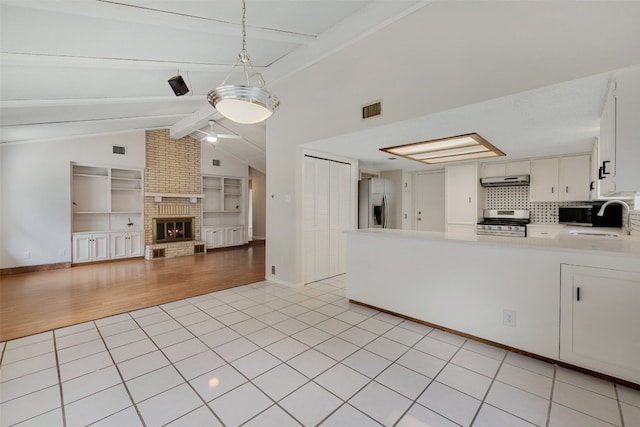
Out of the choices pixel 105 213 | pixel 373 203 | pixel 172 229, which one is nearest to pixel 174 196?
pixel 172 229

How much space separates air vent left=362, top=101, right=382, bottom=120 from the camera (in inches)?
121

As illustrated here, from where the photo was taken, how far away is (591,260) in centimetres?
202

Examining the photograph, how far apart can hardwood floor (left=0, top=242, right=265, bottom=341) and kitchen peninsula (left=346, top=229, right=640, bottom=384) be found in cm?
288

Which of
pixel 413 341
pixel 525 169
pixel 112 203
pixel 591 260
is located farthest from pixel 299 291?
pixel 112 203

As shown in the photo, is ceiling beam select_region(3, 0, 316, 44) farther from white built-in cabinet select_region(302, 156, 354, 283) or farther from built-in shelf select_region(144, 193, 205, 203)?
built-in shelf select_region(144, 193, 205, 203)

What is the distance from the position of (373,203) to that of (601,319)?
3587 millimetres

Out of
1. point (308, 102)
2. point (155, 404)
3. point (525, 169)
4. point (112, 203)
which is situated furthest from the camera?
point (112, 203)

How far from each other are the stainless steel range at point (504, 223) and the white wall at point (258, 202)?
7.55 m

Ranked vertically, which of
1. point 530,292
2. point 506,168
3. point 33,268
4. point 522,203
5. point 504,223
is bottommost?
point 33,268

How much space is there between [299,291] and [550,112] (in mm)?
3689

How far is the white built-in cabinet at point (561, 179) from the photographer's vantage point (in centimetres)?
433

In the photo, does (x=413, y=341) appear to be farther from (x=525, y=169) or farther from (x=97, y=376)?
(x=525, y=169)

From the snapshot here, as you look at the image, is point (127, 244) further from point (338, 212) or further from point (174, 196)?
point (338, 212)

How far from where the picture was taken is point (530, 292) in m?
2.27
